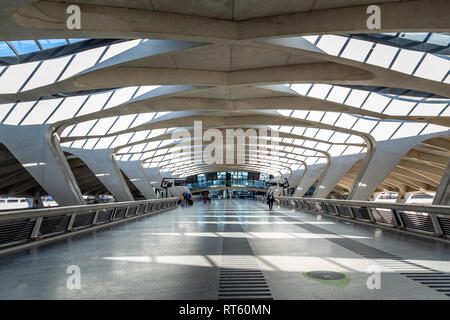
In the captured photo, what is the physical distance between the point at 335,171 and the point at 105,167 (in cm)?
2802

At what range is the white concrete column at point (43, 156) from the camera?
71.1 ft

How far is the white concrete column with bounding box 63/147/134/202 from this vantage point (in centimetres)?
3387

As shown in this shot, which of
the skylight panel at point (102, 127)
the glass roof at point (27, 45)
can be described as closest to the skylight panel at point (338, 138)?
the skylight panel at point (102, 127)

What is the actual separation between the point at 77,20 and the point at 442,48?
13478 millimetres

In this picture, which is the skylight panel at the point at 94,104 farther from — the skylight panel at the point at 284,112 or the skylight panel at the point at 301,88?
the skylight panel at the point at 284,112

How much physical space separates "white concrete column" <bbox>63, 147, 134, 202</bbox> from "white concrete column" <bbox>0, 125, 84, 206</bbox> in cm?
897

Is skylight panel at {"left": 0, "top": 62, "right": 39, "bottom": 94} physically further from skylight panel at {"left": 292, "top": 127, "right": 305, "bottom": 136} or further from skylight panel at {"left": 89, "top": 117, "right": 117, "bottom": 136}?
skylight panel at {"left": 292, "top": 127, "right": 305, "bottom": 136}

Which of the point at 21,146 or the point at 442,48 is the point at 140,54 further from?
the point at 21,146

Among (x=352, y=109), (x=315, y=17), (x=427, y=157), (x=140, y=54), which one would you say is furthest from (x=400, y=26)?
(x=427, y=157)

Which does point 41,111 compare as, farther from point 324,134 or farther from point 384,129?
point 384,129

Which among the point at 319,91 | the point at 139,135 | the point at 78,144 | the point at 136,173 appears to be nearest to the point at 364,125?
the point at 319,91

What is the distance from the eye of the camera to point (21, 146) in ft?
72.0

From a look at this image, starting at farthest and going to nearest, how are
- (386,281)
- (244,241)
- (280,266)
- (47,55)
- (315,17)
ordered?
(47,55)
(315,17)
(244,241)
(280,266)
(386,281)

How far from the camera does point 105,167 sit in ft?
Answer: 117
